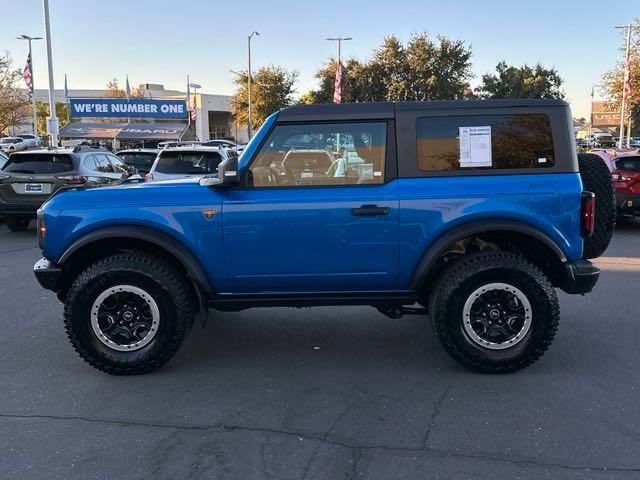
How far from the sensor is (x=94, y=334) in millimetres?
4469

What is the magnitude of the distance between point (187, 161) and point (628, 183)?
817 centimetres

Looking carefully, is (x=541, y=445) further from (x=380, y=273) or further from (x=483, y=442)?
(x=380, y=273)

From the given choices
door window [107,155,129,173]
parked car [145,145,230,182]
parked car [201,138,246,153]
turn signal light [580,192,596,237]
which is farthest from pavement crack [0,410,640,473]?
door window [107,155,129,173]

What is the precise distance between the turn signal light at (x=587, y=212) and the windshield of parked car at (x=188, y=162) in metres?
7.66

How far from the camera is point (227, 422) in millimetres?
3729

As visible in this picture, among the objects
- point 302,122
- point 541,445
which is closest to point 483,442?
point 541,445

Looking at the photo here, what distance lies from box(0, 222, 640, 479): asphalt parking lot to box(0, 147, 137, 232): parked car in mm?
5935

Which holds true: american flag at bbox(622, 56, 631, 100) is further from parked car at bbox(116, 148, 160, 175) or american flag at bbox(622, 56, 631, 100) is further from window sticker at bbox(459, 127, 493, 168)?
window sticker at bbox(459, 127, 493, 168)

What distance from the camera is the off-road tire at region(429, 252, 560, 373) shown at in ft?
14.2

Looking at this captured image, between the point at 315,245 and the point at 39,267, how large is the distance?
2082 mm

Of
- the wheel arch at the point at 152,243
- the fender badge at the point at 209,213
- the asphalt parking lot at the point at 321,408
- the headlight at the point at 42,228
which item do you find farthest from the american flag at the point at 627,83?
the headlight at the point at 42,228

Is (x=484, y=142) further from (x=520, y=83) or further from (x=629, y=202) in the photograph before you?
(x=520, y=83)

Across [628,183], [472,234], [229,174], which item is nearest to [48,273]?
[229,174]

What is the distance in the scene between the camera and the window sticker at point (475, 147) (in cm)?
440
